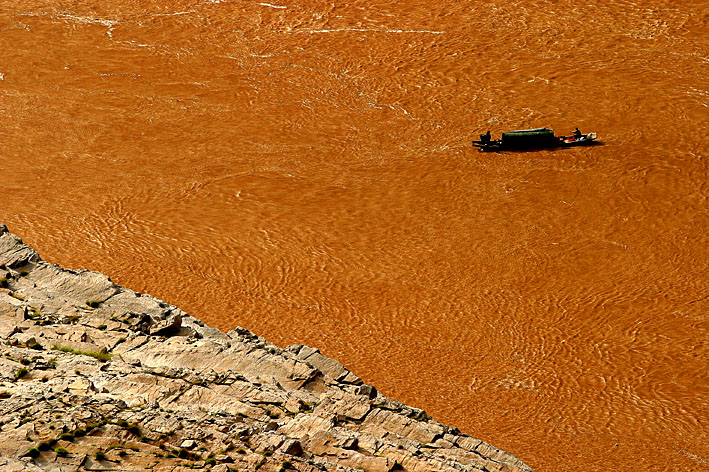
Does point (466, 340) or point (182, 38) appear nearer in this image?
point (466, 340)

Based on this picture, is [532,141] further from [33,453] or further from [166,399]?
[33,453]

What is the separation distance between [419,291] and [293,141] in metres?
10.7

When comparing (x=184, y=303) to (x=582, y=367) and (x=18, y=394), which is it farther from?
(x=18, y=394)

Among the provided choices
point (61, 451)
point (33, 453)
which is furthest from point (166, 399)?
point (33, 453)

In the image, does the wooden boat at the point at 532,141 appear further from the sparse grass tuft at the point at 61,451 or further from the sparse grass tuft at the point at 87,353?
the sparse grass tuft at the point at 61,451

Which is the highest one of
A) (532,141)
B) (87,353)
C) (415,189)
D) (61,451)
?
(61,451)

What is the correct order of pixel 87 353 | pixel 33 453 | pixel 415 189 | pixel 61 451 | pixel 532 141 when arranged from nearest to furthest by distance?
pixel 33 453 → pixel 61 451 → pixel 87 353 → pixel 415 189 → pixel 532 141

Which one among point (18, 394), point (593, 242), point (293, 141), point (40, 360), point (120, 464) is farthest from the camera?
point (293, 141)

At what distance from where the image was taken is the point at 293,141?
104ft

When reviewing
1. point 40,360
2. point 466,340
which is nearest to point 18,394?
point 40,360

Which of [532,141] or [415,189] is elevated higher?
[532,141]

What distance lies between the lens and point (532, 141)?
30.5 meters

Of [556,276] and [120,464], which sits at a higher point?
[120,464]

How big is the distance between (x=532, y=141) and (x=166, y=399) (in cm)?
2179
